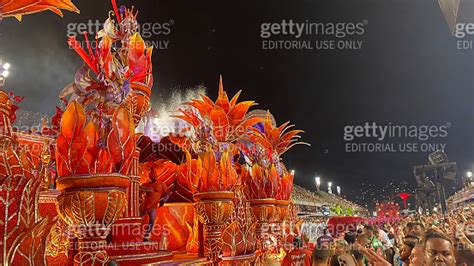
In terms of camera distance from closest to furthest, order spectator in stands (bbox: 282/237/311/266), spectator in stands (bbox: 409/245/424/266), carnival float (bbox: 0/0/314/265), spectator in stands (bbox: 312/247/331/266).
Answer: carnival float (bbox: 0/0/314/265)
spectator in stands (bbox: 409/245/424/266)
spectator in stands (bbox: 312/247/331/266)
spectator in stands (bbox: 282/237/311/266)

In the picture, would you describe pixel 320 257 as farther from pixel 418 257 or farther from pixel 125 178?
pixel 125 178

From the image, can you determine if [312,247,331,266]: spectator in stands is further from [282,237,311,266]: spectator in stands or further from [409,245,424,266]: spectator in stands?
[282,237,311,266]: spectator in stands

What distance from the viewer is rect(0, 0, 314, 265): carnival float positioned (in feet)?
8.39

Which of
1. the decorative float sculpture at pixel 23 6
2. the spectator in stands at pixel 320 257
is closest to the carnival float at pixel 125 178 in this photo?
the decorative float sculpture at pixel 23 6

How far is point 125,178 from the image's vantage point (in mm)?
3674

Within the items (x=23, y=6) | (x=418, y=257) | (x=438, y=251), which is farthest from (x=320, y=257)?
(x=23, y=6)

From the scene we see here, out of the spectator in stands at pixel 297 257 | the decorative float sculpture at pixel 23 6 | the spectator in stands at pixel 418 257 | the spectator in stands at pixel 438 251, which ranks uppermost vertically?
the decorative float sculpture at pixel 23 6

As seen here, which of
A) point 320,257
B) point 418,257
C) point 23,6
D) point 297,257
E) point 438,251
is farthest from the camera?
point 297,257

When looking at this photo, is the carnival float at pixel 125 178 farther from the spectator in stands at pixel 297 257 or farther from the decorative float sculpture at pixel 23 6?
the spectator in stands at pixel 297 257

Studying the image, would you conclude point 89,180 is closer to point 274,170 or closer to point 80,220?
point 80,220

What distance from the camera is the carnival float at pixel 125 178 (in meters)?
2.56

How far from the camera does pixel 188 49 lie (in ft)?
49.6

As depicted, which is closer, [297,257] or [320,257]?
[320,257]

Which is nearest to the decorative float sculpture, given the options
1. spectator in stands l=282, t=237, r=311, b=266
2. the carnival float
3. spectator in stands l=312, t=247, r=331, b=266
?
the carnival float
